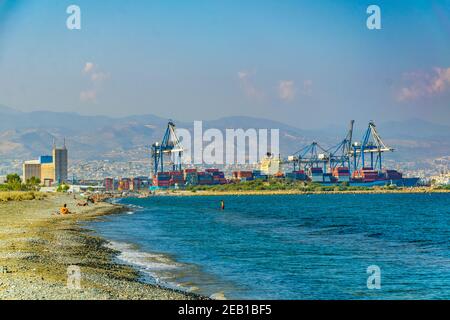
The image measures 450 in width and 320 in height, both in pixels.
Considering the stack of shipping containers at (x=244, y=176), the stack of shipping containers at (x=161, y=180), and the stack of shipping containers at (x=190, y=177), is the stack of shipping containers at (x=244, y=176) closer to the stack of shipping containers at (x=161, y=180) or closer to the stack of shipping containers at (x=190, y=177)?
the stack of shipping containers at (x=190, y=177)

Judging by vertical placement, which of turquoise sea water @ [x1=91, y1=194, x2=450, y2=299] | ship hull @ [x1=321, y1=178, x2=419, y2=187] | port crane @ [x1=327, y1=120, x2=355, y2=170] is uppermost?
port crane @ [x1=327, y1=120, x2=355, y2=170]

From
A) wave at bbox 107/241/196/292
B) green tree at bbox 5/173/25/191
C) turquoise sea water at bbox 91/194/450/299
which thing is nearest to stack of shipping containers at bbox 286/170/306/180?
green tree at bbox 5/173/25/191

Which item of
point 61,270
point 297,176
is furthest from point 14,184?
point 61,270

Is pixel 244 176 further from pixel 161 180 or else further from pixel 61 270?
pixel 61 270

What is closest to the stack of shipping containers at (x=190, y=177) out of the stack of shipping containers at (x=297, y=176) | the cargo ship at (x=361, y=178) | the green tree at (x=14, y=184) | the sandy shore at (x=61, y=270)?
the stack of shipping containers at (x=297, y=176)

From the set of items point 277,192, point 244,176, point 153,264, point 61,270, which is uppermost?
point 244,176

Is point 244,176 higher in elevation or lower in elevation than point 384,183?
higher

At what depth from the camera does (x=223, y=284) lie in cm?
1603

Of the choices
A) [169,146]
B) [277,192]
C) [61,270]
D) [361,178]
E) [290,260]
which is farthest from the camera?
[169,146]

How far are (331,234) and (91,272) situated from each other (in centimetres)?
1906

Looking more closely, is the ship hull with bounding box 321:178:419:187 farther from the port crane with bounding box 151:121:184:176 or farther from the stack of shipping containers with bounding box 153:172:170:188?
the stack of shipping containers with bounding box 153:172:170:188

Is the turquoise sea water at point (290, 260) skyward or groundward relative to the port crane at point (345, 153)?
groundward
